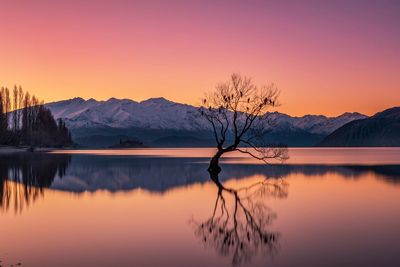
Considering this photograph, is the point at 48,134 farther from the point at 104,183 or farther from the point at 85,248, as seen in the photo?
the point at 85,248

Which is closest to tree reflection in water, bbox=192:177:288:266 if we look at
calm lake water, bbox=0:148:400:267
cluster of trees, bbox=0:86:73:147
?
calm lake water, bbox=0:148:400:267

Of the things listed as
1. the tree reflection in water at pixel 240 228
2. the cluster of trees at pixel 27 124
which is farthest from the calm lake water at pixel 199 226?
the cluster of trees at pixel 27 124

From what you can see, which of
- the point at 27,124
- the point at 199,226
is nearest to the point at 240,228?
the point at 199,226

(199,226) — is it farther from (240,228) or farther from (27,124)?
(27,124)

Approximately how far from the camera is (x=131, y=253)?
15.4m

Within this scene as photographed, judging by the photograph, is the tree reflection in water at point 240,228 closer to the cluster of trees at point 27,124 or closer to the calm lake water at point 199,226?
the calm lake water at point 199,226

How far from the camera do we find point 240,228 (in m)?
20.3

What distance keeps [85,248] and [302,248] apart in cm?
755

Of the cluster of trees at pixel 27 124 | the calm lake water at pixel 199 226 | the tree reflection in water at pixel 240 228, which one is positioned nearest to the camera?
the calm lake water at pixel 199 226

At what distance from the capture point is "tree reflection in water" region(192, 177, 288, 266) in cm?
1605

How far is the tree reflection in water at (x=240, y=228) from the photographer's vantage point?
16047 millimetres

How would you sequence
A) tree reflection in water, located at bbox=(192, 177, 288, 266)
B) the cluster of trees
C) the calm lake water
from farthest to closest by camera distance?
1. the cluster of trees
2. tree reflection in water, located at bbox=(192, 177, 288, 266)
3. the calm lake water

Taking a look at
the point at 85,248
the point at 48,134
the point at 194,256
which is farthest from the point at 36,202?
the point at 48,134

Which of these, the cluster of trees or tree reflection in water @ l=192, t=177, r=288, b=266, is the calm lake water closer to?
tree reflection in water @ l=192, t=177, r=288, b=266
